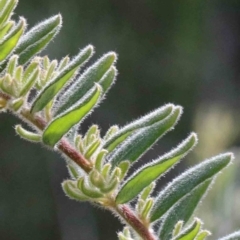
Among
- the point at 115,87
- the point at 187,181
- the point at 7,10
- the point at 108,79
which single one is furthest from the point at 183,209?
the point at 115,87

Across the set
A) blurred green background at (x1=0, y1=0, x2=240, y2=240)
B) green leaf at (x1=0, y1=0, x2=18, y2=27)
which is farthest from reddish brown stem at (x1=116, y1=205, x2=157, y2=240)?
blurred green background at (x1=0, y1=0, x2=240, y2=240)

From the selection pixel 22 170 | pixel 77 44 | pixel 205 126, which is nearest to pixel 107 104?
pixel 77 44

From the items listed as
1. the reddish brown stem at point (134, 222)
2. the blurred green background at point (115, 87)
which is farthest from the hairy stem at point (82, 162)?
the blurred green background at point (115, 87)

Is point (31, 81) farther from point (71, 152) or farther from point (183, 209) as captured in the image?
point (183, 209)

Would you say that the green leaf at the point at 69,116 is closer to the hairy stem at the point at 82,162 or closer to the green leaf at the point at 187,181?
the hairy stem at the point at 82,162

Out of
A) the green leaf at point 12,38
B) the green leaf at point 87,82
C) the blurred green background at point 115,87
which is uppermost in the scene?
the blurred green background at point 115,87

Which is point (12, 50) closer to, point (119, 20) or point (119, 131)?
point (119, 131)

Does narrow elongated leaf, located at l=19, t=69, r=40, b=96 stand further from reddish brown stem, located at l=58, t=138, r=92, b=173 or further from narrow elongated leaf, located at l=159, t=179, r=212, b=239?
narrow elongated leaf, located at l=159, t=179, r=212, b=239
